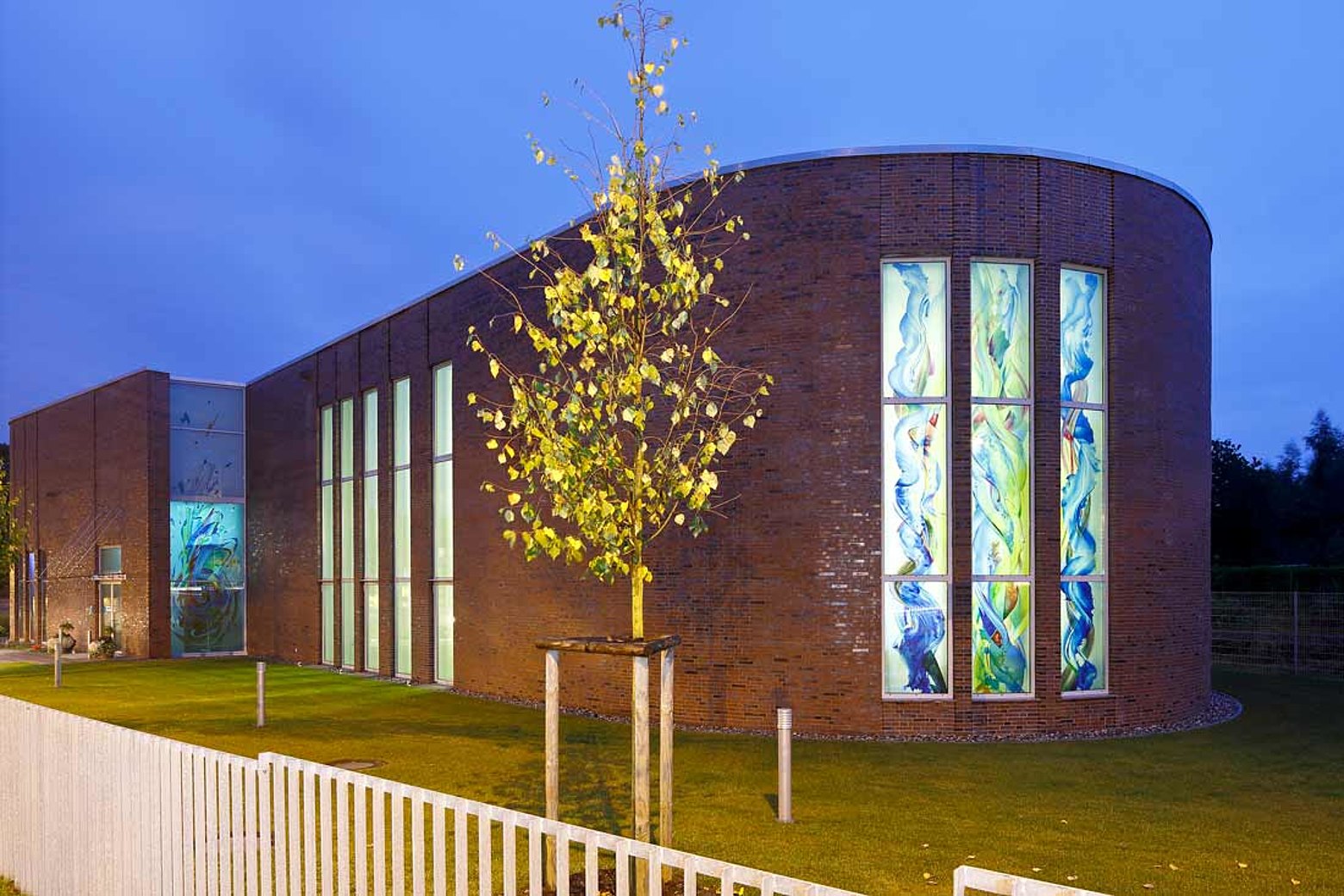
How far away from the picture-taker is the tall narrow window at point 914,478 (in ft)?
44.7

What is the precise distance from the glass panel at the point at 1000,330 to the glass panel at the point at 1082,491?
915 millimetres

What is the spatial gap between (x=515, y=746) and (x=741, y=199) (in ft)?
25.7

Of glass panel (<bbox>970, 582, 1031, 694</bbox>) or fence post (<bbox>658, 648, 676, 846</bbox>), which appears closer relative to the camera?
fence post (<bbox>658, 648, 676, 846</bbox>)

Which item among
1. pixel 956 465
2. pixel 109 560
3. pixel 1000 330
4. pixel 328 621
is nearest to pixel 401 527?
pixel 328 621

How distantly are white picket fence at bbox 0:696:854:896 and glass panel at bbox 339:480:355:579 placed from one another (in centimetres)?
1693

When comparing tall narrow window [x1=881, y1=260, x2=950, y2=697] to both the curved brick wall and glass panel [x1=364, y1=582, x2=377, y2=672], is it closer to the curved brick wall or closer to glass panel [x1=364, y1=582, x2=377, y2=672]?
the curved brick wall

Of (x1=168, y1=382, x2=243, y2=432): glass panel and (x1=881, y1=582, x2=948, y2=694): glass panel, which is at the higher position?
(x1=168, y1=382, x2=243, y2=432): glass panel

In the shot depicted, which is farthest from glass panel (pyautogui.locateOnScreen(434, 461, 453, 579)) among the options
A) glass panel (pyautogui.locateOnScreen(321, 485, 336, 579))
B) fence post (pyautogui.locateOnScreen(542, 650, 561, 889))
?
fence post (pyautogui.locateOnScreen(542, 650, 561, 889))

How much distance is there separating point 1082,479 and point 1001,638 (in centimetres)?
248

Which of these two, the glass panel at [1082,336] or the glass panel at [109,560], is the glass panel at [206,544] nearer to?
the glass panel at [109,560]

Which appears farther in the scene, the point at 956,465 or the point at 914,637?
the point at 956,465

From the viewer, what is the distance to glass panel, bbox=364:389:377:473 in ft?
78.6

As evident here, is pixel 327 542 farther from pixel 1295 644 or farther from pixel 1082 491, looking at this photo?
pixel 1295 644

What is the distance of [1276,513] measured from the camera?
4222 cm
